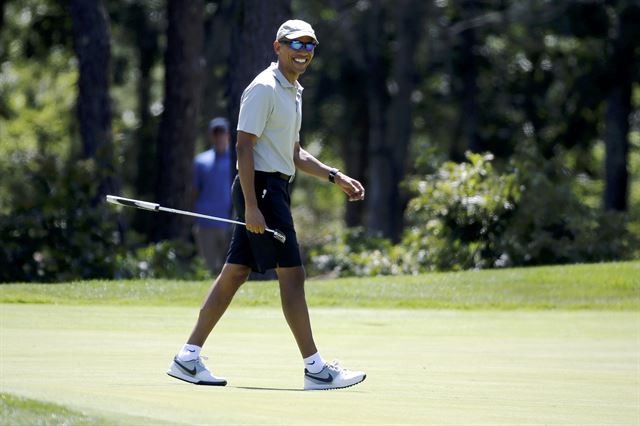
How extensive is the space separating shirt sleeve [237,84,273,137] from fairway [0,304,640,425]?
1.28 metres

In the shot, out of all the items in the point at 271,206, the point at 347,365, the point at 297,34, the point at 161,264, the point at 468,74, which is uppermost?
the point at 297,34

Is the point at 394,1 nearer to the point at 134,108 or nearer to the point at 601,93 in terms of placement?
the point at 601,93

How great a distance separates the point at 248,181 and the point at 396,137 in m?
25.5

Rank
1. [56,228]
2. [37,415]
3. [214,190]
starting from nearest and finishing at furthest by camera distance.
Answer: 1. [37,415]
2. [56,228]
3. [214,190]

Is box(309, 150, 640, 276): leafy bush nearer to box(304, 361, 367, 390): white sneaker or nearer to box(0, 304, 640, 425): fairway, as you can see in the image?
box(0, 304, 640, 425): fairway

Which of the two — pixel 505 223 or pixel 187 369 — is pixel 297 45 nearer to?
pixel 187 369

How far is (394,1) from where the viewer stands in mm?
33438

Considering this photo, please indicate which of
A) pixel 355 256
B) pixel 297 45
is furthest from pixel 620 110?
pixel 297 45

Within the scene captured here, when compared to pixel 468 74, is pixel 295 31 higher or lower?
higher

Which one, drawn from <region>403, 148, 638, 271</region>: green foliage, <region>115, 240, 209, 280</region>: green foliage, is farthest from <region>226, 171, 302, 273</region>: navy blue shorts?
<region>403, 148, 638, 271</region>: green foliage

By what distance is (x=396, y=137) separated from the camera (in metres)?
32.8

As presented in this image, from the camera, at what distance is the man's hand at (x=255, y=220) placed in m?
7.39

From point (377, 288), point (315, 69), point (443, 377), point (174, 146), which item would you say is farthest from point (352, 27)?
point (443, 377)

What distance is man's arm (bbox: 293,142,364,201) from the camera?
312 inches
